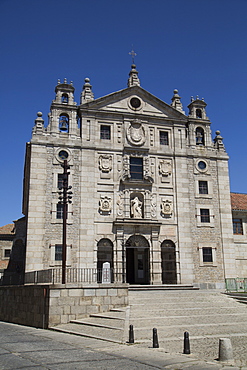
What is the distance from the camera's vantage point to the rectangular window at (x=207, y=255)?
3216cm

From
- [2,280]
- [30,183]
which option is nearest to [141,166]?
[30,183]

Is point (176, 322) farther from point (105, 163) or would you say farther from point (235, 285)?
point (105, 163)

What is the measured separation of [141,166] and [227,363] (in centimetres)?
2304

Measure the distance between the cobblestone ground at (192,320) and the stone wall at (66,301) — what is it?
1.31m

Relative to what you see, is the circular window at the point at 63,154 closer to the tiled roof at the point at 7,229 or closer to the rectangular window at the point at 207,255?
the tiled roof at the point at 7,229

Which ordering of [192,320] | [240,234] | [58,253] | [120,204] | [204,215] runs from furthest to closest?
[240,234] → [204,215] → [120,204] → [58,253] → [192,320]

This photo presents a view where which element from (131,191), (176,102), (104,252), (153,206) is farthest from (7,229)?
(176,102)

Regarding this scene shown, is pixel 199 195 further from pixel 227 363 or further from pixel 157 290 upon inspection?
pixel 227 363

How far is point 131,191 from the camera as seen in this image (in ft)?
104

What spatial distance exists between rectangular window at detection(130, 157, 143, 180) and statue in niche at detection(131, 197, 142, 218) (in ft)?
6.20

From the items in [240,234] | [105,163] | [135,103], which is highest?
[135,103]

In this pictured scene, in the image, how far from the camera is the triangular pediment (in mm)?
33156

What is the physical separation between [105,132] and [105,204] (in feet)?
20.8

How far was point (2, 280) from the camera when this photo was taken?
98.9ft
